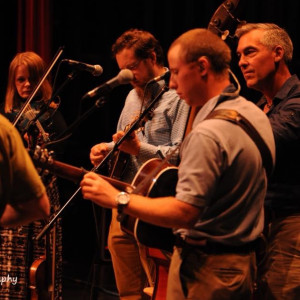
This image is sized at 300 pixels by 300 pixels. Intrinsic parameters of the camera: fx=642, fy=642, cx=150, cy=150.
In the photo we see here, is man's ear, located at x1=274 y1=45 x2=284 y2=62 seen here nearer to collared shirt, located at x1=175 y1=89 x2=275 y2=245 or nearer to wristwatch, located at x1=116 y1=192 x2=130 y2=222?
collared shirt, located at x1=175 y1=89 x2=275 y2=245

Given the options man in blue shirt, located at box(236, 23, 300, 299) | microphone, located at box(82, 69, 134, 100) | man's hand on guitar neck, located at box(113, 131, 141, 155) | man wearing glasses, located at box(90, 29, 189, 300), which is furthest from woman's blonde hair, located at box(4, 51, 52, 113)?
man in blue shirt, located at box(236, 23, 300, 299)

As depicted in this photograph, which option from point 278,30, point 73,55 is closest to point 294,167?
point 278,30

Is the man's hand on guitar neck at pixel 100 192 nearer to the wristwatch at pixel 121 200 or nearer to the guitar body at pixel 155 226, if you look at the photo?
the wristwatch at pixel 121 200

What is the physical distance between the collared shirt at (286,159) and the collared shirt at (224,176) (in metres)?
0.53

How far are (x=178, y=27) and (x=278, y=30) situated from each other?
2370mm

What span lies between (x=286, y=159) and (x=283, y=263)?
46 cm

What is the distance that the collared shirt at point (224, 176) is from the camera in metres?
2.13

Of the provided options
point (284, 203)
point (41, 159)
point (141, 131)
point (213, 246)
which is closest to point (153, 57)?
point (141, 131)

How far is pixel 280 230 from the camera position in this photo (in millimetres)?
2887

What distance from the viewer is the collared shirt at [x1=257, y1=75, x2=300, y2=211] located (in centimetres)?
285

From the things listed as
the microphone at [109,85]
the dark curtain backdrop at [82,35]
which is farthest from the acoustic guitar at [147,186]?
the dark curtain backdrop at [82,35]

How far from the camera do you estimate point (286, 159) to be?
290 centimetres

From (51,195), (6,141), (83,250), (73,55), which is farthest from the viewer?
(83,250)

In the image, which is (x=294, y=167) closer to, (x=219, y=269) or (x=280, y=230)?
(x=280, y=230)
